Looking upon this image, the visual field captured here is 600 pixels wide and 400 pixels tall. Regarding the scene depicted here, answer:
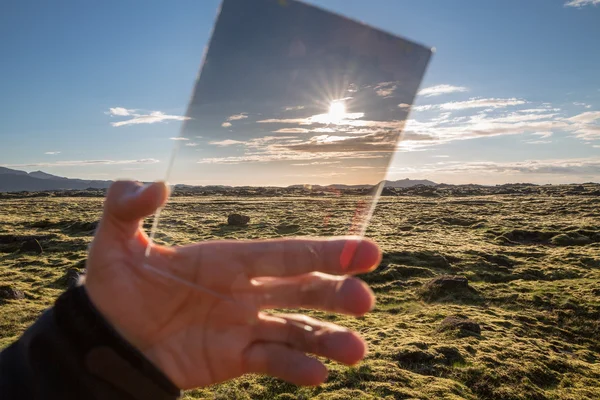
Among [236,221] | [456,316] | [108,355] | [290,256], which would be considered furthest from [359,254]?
[236,221]

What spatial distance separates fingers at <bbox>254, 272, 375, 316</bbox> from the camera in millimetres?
2086

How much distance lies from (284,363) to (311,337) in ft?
0.65

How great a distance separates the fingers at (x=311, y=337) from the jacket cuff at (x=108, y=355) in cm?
59

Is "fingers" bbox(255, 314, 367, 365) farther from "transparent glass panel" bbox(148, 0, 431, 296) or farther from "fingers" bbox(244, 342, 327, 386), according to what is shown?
"transparent glass panel" bbox(148, 0, 431, 296)

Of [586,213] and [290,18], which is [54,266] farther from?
[586,213]

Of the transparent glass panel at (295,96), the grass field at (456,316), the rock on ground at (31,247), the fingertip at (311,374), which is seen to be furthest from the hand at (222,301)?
the rock on ground at (31,247)

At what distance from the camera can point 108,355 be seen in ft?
6.57

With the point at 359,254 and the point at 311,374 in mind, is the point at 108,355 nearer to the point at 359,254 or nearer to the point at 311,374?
the point at 311,374

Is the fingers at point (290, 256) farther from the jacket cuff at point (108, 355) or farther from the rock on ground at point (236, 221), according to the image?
the rock on ground at point (236, 221)

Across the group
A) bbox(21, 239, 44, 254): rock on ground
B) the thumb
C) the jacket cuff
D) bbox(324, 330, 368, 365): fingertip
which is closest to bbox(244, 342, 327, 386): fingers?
bbox(324, 330, 368, 365): fingertip

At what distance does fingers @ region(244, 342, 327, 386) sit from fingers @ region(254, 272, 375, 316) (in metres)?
0.23

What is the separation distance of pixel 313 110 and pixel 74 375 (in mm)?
2395

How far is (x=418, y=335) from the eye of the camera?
11.5 metres

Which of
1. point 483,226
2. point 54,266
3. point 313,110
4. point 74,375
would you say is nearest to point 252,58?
point 313,110
